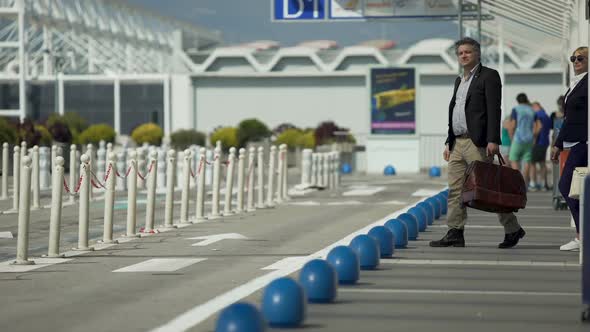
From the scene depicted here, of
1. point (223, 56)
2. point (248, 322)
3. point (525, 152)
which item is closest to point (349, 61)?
point (223, 56)

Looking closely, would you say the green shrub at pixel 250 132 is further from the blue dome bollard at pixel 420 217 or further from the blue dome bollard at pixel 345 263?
the blue dome bollard at pixel 345 263

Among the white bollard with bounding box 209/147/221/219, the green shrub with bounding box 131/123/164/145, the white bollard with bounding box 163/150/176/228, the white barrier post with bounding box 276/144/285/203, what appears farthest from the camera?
the green shrub with bounding box 131/123/164/145

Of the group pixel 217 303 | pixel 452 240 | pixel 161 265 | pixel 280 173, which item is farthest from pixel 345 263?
pixel 280 173

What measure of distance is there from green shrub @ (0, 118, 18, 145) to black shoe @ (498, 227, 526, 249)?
89.9ft

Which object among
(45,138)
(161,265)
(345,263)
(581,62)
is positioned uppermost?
(581,62)

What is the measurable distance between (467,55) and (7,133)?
28969mm

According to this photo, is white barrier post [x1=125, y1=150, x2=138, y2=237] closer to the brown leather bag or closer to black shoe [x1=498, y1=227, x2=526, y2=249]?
black shoe [x1=498, y1=227, x2=526, y2=249]

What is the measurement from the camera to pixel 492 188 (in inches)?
523

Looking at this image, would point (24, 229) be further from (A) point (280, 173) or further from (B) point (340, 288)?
(A) point (280, 173)

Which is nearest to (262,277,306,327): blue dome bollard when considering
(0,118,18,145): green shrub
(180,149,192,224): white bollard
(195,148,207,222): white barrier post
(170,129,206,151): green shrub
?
(180,149,192,224): white bollard

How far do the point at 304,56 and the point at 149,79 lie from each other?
42.1 ft

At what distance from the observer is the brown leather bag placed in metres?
13.2

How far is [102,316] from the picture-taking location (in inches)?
Answer: 357

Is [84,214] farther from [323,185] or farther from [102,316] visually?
[323,185]
